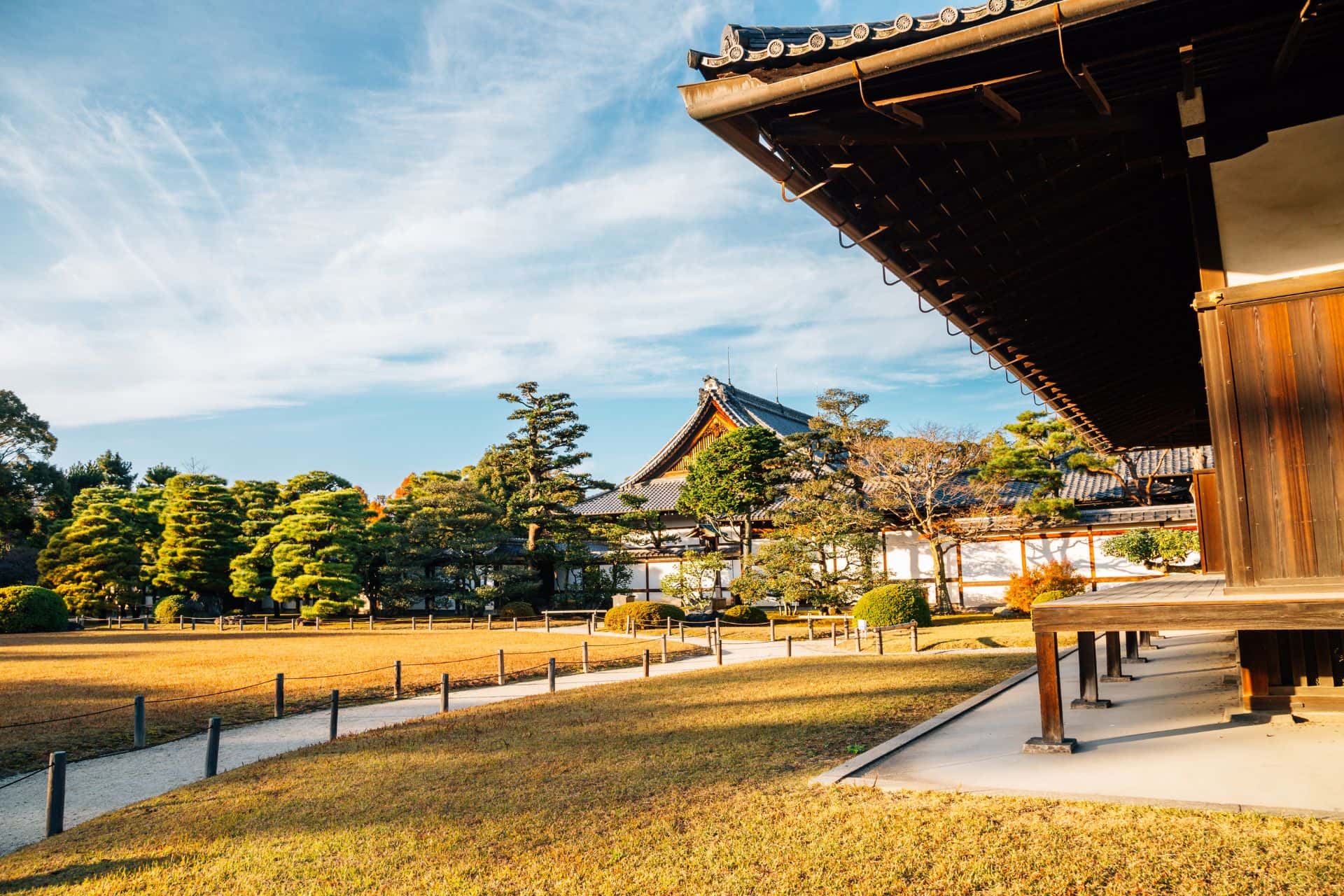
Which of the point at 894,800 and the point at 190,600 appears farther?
the point at 190,600

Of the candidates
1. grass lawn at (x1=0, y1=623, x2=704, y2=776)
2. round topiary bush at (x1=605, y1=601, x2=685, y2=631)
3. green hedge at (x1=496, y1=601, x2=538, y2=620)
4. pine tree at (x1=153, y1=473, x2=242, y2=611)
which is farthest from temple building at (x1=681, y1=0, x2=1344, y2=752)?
pine tree at (x1=153, y1=473, x2=242, y2=611)

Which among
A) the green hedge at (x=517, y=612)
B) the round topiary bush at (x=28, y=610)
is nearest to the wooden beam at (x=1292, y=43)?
the green hedge at (x=517, y=612)

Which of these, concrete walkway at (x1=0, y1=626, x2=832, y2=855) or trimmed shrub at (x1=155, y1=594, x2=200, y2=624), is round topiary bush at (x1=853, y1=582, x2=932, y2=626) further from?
trimmed shrub at (x1=155, y1=594, x2=200, y2=624)

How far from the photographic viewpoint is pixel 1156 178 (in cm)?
520

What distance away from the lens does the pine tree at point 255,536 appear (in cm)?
3375

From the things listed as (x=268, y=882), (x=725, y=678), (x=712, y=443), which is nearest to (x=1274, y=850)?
(x=268, y=882)

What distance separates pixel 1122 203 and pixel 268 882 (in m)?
6.36

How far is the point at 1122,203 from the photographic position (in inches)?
213

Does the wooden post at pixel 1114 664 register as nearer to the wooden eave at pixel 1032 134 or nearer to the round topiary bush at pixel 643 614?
the wooden eave at pixel 1032 134

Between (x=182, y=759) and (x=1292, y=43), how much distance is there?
10.5m

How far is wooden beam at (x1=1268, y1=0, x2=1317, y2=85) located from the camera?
11.0ft

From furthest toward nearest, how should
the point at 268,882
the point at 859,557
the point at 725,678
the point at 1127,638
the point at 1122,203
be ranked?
the point at 859,557
the point at 725,678
the point at 1127,638
the point at 1122,203
the point at 268,882

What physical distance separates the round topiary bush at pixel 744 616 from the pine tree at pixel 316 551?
50.1ft

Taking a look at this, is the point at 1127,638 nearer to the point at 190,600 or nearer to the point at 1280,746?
the point at 1280,746
